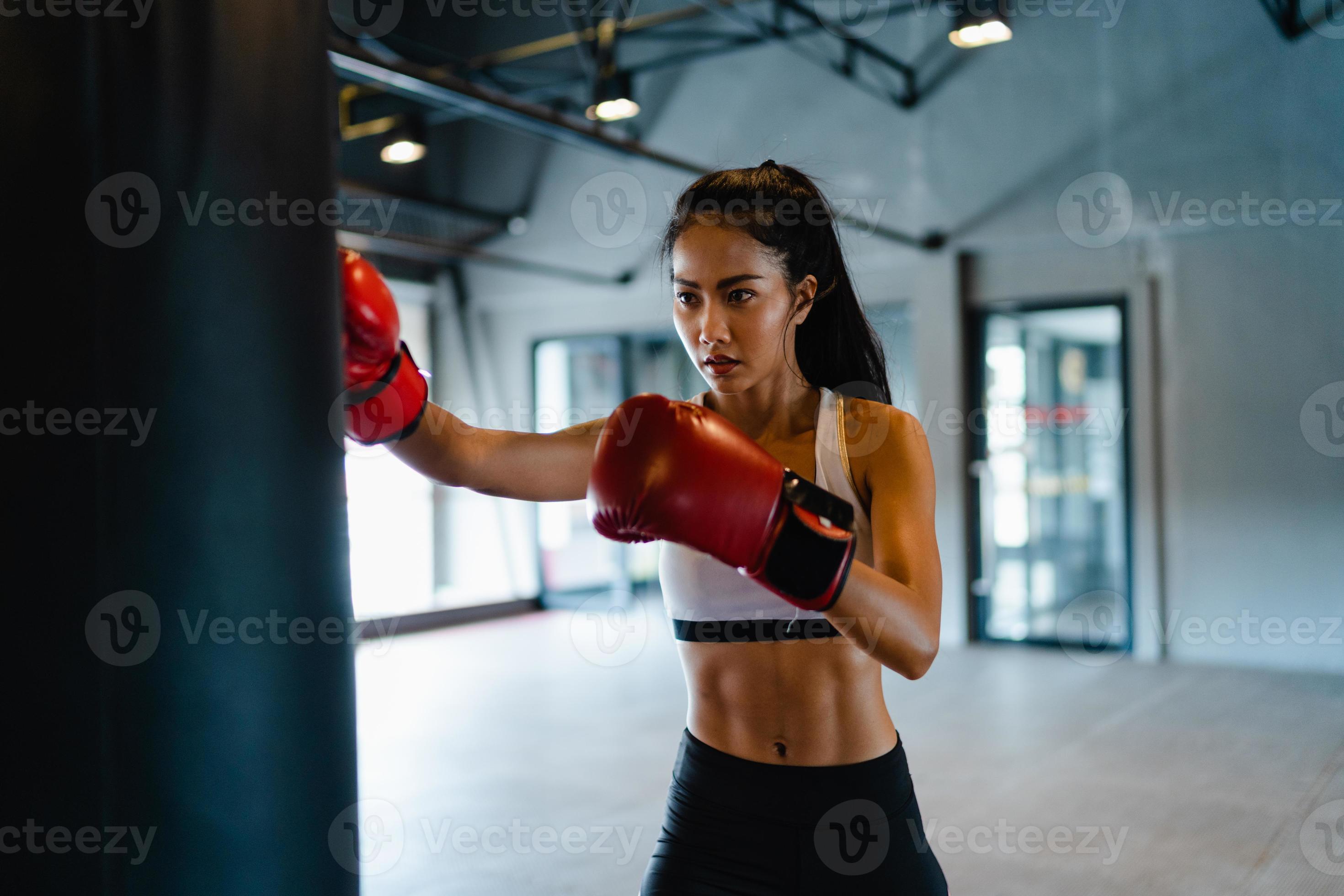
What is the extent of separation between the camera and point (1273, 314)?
19.4ft

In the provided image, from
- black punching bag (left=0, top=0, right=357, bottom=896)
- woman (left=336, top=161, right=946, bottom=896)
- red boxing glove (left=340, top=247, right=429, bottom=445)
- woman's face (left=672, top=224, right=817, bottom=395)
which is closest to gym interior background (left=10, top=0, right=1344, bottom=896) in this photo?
black punching bag (left=0, top=0, right=357, bottom=896)

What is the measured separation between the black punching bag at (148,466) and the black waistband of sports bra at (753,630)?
58 centimetres

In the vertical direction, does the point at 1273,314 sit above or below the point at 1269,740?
above

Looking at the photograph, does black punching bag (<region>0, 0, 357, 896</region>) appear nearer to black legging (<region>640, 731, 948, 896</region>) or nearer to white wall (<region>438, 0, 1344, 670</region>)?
black legging (<region>640, 731, 948, 896</region>)

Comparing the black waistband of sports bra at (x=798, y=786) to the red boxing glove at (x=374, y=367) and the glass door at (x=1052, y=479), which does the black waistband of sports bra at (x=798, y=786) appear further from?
the glass door at (x=1052, y=479)

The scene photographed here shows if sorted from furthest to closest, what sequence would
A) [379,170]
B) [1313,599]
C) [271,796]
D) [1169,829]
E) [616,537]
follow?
[379,170] → [1313,599] → [1169,829] → [616,537] → [271,796]

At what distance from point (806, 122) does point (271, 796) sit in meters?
6.70

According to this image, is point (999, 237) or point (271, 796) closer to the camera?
point (271, 796)

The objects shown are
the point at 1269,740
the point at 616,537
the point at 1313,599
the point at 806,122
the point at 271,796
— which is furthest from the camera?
the point at 806,122

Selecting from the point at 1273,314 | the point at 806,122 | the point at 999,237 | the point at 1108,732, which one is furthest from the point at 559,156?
the point at 1108,732

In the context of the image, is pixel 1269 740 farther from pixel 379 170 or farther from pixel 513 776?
pixel 379 170

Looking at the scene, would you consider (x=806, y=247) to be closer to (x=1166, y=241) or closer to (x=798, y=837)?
(x=798, y=837)

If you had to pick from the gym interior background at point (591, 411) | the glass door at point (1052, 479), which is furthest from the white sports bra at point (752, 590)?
the glass door at point (1052, 479)

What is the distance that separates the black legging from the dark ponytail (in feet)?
1.69
